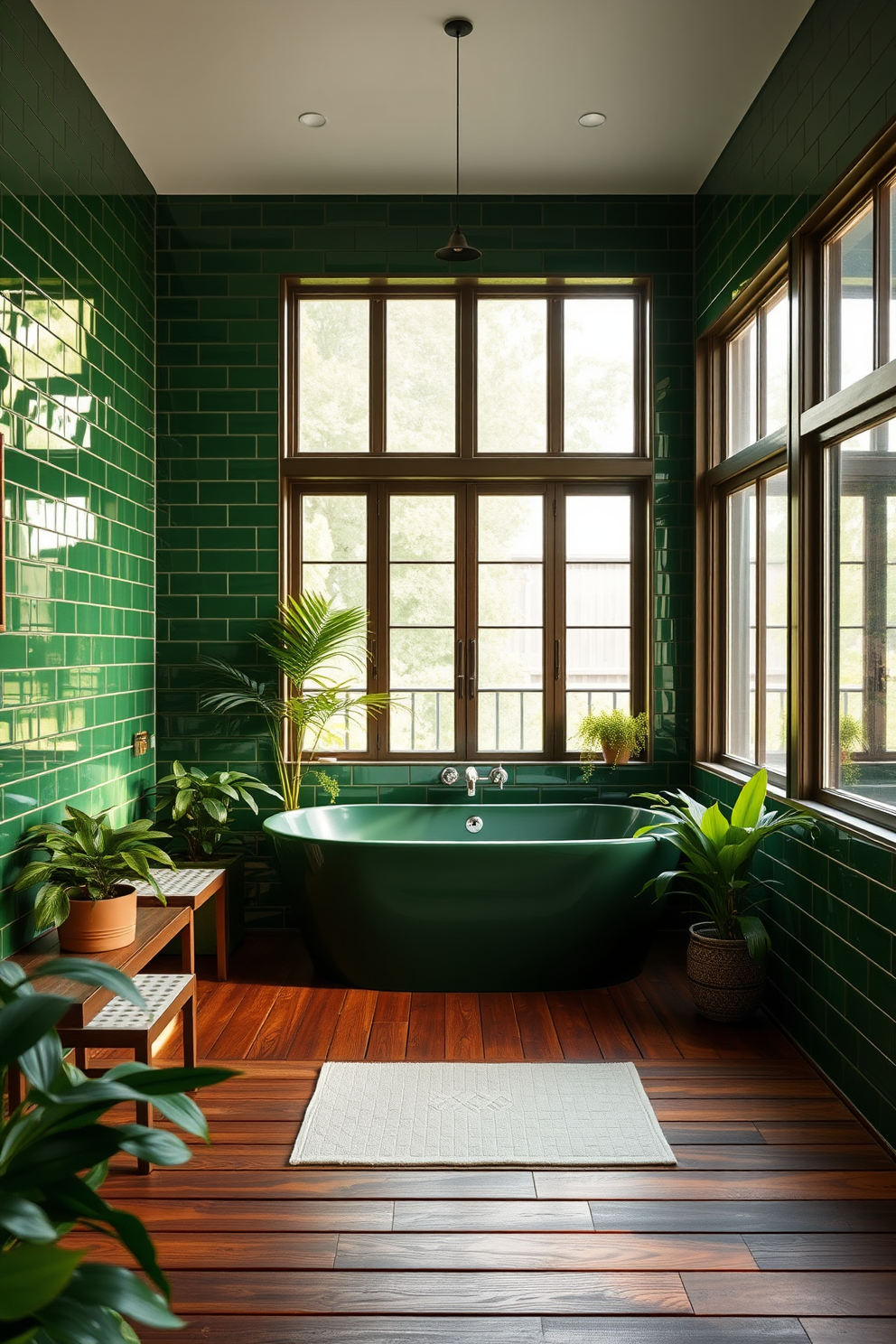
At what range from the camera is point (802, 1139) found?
110 inches

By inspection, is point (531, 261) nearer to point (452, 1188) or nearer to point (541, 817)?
point (541, 817)

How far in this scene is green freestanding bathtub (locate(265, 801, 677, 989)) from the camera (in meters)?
3.82

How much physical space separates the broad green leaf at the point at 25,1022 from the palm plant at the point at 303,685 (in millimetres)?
3606

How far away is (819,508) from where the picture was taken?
3.48 meters

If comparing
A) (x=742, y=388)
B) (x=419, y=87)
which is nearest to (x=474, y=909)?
(x=742, y=388)

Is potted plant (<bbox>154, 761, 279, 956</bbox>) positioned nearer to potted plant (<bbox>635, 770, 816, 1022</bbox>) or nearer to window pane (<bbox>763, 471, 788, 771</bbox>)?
potted plant (<bbox>635, 770, 816, 1022</bbox>)

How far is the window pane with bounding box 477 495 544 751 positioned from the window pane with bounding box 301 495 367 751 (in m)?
0.61

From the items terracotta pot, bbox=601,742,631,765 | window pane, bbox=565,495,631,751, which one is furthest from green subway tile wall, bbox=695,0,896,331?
terracotta pot, bbox=601,742,631,765

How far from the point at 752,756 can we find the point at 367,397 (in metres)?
2.59

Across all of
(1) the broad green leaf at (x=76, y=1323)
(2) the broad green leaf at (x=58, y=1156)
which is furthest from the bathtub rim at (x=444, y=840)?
(1) the broad green leaf at (x=76, y=1323)

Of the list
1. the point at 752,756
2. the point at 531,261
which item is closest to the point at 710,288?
the point at 531,261

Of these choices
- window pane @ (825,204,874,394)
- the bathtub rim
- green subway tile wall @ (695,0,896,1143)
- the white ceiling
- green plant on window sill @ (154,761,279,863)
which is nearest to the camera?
green subway tile wall @ (695,0,896,1143)

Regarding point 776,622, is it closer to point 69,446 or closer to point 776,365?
point 776,365

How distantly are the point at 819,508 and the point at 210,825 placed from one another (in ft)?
9.55
